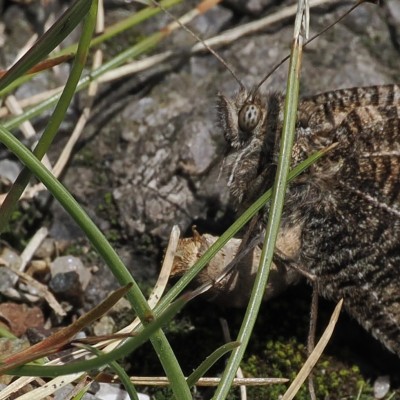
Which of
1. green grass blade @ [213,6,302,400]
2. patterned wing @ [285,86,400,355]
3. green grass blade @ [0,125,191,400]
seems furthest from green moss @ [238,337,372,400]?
green grass blade @ [0,125,191,400]

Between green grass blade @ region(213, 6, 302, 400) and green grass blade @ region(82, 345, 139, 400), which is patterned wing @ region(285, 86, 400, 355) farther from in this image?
green grass blade @ region(82, 345, 139, 400)

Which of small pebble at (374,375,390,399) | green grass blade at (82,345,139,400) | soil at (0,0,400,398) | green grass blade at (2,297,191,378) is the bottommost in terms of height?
small pebble at (374,375,390,399)

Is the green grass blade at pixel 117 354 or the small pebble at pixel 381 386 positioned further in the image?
the small pebble at pixel 381 386

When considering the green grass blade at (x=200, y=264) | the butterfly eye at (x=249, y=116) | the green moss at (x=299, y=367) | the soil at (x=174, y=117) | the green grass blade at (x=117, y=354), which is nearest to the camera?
the green grass blade at (x=117, y=354)

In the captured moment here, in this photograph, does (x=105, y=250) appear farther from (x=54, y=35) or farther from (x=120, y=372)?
A: (x=54, y=35)

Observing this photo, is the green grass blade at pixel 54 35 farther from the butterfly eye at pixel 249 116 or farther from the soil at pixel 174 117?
the soil at pixel 174 117

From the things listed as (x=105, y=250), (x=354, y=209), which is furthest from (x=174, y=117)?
(x=105, y=250)

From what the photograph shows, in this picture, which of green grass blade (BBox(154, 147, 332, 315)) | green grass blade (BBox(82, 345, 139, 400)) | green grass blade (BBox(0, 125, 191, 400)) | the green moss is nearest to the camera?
green grass blade (BBox(0, 125, 191, 400))

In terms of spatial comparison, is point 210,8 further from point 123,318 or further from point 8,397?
point 8,397

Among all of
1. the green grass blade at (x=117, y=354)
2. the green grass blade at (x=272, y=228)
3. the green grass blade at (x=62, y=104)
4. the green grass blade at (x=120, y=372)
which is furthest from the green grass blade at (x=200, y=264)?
the green grass blade at (x=62, y=104)

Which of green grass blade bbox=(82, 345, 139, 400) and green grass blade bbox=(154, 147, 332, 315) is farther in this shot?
green grass blade bbox=(154, 147, 332, 315)
